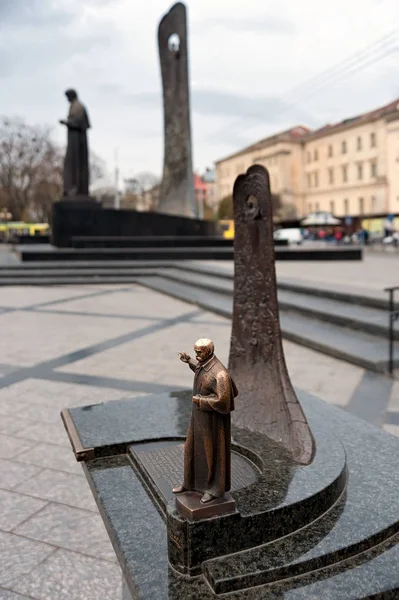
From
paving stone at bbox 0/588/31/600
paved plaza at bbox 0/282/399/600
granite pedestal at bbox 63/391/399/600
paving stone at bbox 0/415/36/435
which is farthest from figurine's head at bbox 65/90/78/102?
paving stone at bbox 0/588/31/600

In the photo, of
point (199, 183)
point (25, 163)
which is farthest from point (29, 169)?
point (199, 183)

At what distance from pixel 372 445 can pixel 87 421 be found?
2.01 meters

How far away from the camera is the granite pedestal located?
6.71 ft

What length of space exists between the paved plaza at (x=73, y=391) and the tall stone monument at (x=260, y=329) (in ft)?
3.80

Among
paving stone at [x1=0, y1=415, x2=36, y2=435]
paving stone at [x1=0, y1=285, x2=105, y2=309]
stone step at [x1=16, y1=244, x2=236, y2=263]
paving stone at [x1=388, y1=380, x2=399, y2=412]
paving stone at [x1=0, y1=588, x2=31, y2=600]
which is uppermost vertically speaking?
Result: stone step at [x1=16, y1=244, x2=236, y2=263]

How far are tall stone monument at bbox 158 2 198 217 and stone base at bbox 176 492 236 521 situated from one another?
19717 millimetres

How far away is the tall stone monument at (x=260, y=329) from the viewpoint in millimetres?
3127

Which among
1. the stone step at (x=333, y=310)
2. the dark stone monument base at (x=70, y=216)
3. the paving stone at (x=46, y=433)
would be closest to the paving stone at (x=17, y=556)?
the paving stone at (x=46, y=433)

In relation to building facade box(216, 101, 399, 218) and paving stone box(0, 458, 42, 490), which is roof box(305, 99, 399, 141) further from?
paving stone box(0, 458, 42, 490)

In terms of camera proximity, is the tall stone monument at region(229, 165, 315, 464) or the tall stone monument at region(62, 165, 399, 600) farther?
the tall stone monument at region(229, 165, 315, 464)

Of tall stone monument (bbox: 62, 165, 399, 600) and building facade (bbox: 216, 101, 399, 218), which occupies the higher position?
building facade (bbox: 216, 101, 399, 218)

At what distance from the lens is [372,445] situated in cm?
329

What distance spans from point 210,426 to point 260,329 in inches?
48.4

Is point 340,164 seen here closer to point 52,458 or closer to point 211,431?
point 52,458
